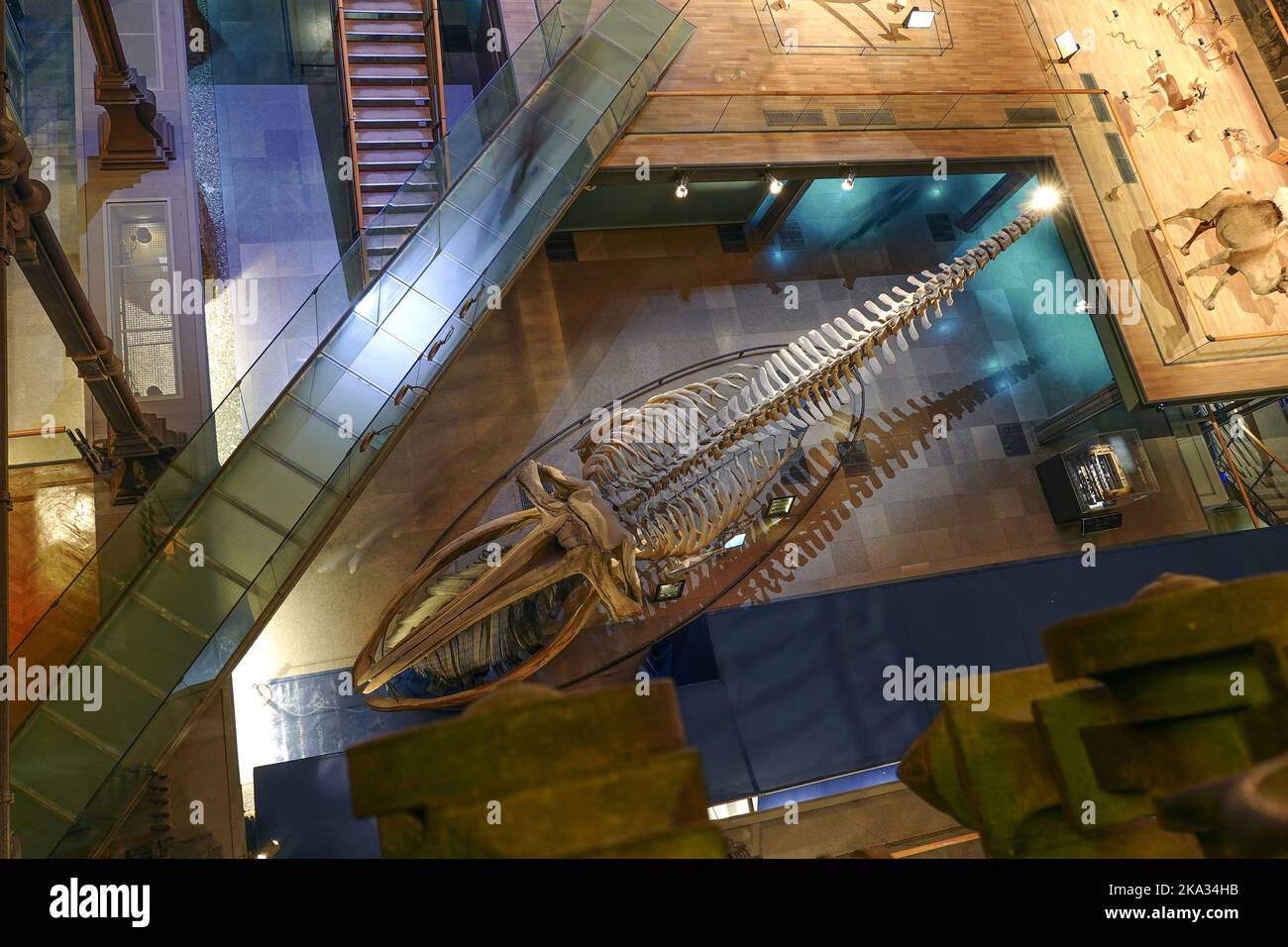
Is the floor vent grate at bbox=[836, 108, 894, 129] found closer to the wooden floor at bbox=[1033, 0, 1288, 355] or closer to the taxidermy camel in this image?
the wooden floor at bbox=[1033, 0, 1288, 355]

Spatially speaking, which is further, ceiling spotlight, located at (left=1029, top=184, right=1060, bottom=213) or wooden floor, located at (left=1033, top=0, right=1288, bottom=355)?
ceiling spotlight, located at (left=1029, top=184, right=1060, bottom=213)

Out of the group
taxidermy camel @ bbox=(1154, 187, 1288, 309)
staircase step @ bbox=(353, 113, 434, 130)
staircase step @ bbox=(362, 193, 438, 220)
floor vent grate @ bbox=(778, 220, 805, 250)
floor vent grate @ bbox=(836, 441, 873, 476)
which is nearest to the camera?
staircase step @ bbox=(362, 193, 438, 220)

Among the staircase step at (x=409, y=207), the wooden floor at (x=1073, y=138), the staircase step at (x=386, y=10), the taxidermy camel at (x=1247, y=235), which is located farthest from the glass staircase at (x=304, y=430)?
the taxidermy camel at (x=1247, y=235)

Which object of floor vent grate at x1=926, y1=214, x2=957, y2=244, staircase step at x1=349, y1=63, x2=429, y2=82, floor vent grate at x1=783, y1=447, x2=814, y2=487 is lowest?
floor vent grate at x1=783, y1=447, x2=814, y2=487

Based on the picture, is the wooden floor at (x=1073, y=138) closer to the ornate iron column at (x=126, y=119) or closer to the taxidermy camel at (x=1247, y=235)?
the taxidermy camel at (x=1247, y=235)

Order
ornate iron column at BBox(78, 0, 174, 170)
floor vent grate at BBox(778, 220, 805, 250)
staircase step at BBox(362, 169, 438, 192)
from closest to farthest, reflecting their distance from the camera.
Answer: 1. ornate iron column at BBox(78, 0, 174, 170)
2. staircase step at BBox(362, 169, 438, 192)
3. floor vent grate at BBox(778, 220, 805, 250)

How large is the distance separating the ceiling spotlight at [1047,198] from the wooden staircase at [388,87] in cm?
900

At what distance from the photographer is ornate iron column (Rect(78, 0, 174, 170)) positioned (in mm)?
11562

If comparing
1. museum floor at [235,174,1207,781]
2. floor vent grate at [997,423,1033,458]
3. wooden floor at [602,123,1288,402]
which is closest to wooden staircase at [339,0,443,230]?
museum floor at [235,174,1207,781]

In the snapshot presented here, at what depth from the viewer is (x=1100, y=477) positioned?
13430 mm

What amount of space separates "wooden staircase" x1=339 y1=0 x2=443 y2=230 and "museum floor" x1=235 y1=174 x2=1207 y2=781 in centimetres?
252

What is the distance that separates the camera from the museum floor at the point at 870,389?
1239cm

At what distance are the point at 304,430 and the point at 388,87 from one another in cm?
625
